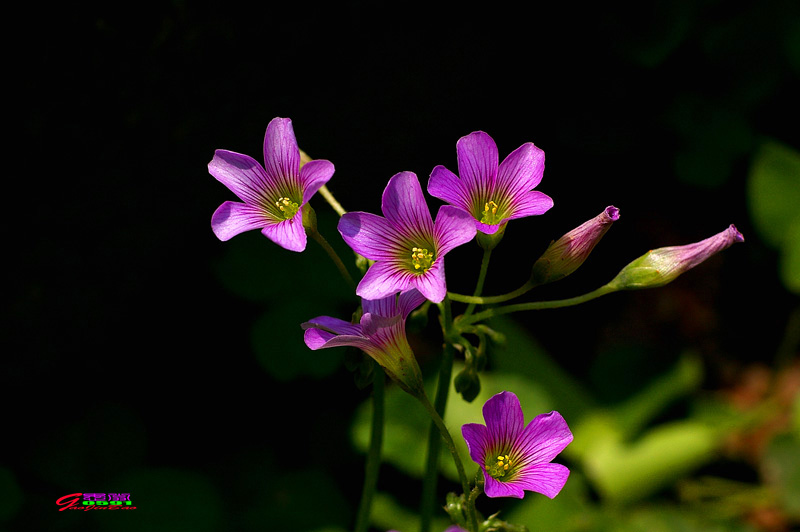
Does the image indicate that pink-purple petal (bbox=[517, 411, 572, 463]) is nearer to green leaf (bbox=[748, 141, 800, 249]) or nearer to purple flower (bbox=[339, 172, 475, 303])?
purple flower (bbox=[339, 172, 475, 303])

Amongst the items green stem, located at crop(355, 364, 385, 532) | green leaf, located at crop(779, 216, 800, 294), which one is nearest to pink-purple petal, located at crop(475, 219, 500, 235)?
green stem, located at crop(355, 364, 385, 532)

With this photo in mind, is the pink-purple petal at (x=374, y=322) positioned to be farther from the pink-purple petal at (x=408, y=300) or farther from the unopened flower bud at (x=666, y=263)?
the unopened flower bud at (x=666, y=263)

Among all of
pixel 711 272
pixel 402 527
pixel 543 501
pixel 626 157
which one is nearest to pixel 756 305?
pixel 711 272

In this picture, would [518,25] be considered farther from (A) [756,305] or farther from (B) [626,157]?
(A) [756,305]

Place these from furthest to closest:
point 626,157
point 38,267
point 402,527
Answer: point 626,157 → point 402,527 → point 38,267

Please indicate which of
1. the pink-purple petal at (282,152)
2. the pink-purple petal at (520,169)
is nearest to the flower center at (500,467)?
the pink-purple petal at (520,169)

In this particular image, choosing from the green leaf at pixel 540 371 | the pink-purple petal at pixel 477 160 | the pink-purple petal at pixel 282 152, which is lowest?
the pink-purple petal at pixel 477 160
